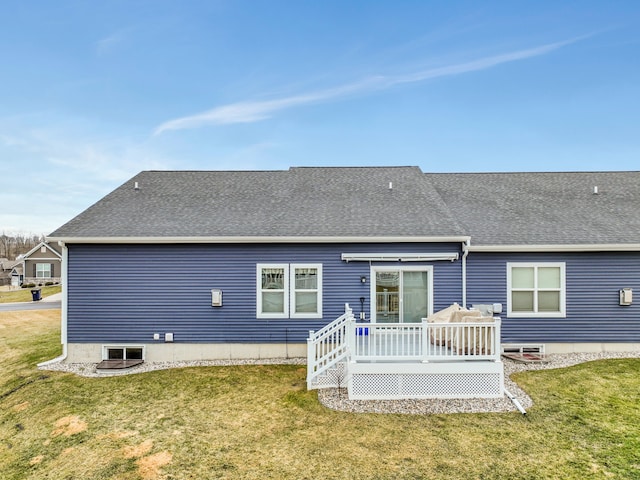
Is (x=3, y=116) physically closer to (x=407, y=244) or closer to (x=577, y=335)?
(x=407, y=244)

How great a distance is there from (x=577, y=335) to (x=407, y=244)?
5.46 metres

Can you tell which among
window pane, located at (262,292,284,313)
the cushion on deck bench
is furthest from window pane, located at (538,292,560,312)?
window pane, located at (262,292,284,313)

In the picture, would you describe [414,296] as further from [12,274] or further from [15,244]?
[15,244]

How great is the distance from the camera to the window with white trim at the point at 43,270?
127ft

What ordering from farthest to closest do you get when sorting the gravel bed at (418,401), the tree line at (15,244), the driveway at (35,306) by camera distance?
the tree line at (15,244) < the driveway at (35,306) < the gravel bed at (418,401)

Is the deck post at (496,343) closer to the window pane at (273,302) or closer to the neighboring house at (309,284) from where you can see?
the neighboring house at (309,284)

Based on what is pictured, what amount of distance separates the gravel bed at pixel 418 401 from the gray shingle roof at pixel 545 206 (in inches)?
126

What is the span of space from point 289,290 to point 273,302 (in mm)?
590

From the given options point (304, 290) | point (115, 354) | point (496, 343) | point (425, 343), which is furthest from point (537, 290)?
point (115, 354)

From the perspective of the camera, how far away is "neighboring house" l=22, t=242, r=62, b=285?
1513 inches

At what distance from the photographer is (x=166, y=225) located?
962 cm

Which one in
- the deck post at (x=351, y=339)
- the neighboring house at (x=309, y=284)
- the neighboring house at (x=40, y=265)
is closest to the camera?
the deck post at (x=351, y=339)

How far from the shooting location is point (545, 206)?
11.0m

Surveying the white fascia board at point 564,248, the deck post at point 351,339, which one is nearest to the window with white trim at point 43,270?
the deck post at point 351,339
